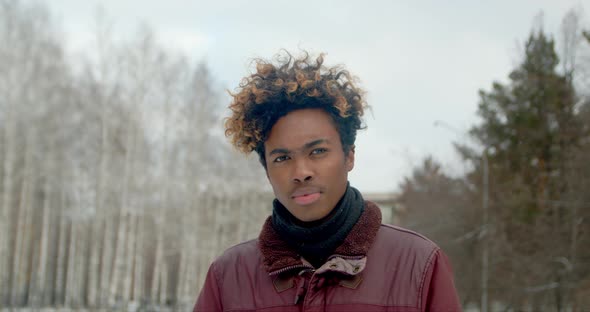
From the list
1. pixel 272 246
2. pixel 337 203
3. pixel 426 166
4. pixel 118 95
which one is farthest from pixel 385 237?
pixel 426 166

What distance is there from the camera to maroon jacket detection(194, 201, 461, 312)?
8.02 feet

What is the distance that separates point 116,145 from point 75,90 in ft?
8.87

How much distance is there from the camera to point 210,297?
2.78 metres

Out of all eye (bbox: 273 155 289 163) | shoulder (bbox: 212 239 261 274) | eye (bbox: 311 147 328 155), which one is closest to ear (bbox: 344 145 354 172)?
eye (bbox: 311 147 328 155)

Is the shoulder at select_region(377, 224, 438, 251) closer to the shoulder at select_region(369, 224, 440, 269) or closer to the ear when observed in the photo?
the shoulder at select_region(369, 224, 440, 269)

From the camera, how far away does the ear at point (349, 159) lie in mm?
2729

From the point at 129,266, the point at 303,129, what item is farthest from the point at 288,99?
the point at 129,266

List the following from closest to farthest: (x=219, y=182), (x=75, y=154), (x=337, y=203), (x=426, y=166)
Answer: (x=337, y=203) < (x=75, y=154) < (x=219, y=182) < (x=426, y=166)

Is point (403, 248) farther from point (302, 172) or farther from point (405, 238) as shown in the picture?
point (302, 172)

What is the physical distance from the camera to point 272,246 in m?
2.71

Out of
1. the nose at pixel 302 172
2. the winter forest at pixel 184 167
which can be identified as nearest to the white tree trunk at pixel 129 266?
the winter forest at pixel 184 167

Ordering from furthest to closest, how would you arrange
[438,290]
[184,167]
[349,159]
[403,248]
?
[184,167]
[349,159]
[403,248]
[438,290]

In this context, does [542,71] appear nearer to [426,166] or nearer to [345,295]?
[426,166]

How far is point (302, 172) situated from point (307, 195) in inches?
3.5
